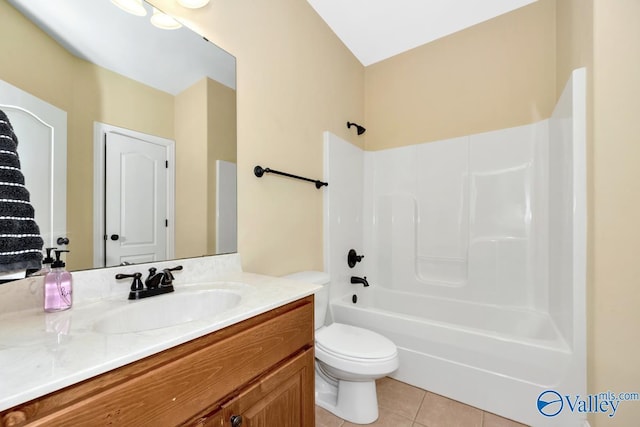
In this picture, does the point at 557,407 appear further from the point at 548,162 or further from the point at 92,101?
the point at 92,101

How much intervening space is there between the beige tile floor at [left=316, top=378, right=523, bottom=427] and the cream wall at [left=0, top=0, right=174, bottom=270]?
1520 mm

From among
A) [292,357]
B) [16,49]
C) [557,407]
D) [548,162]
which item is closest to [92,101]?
[16,49]

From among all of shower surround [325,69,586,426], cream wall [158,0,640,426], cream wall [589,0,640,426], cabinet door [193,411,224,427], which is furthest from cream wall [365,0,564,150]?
cabinet door [193,411,224,427]

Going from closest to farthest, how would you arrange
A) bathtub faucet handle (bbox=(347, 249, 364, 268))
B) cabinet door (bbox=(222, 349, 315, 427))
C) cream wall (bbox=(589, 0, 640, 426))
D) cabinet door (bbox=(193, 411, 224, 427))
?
cabinet door (bbox=(193, 411, 224, 427)), cabinet door (bbox=(222, 349, 315, 427)), cream wall (bbox=(589, 0, 640, 426)), bathtub faucet handle (bbox=(347, 249, 364, 268))

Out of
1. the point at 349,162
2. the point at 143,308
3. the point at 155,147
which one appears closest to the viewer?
the point at 143,308

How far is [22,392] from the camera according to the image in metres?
0.41

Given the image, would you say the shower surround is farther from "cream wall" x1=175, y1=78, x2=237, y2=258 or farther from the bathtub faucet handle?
"cream wall" x1=175, y1=78, x2=237, y2=258

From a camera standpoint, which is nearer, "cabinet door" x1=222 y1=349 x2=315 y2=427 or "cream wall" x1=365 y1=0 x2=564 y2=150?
"cabinet door" x1=222 y1=349 x2=315 y2=427

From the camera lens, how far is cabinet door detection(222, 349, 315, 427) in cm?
77

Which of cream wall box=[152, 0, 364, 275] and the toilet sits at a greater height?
cream wall box=[152, 0, 364, 275]

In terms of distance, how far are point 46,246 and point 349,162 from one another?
2.00 metres

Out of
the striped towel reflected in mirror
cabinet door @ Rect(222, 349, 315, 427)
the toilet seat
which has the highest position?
the striped towel reflected in mirror

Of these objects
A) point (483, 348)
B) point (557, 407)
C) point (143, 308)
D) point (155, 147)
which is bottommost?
point (557, 407)

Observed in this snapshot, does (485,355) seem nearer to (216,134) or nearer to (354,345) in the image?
(354,345)
